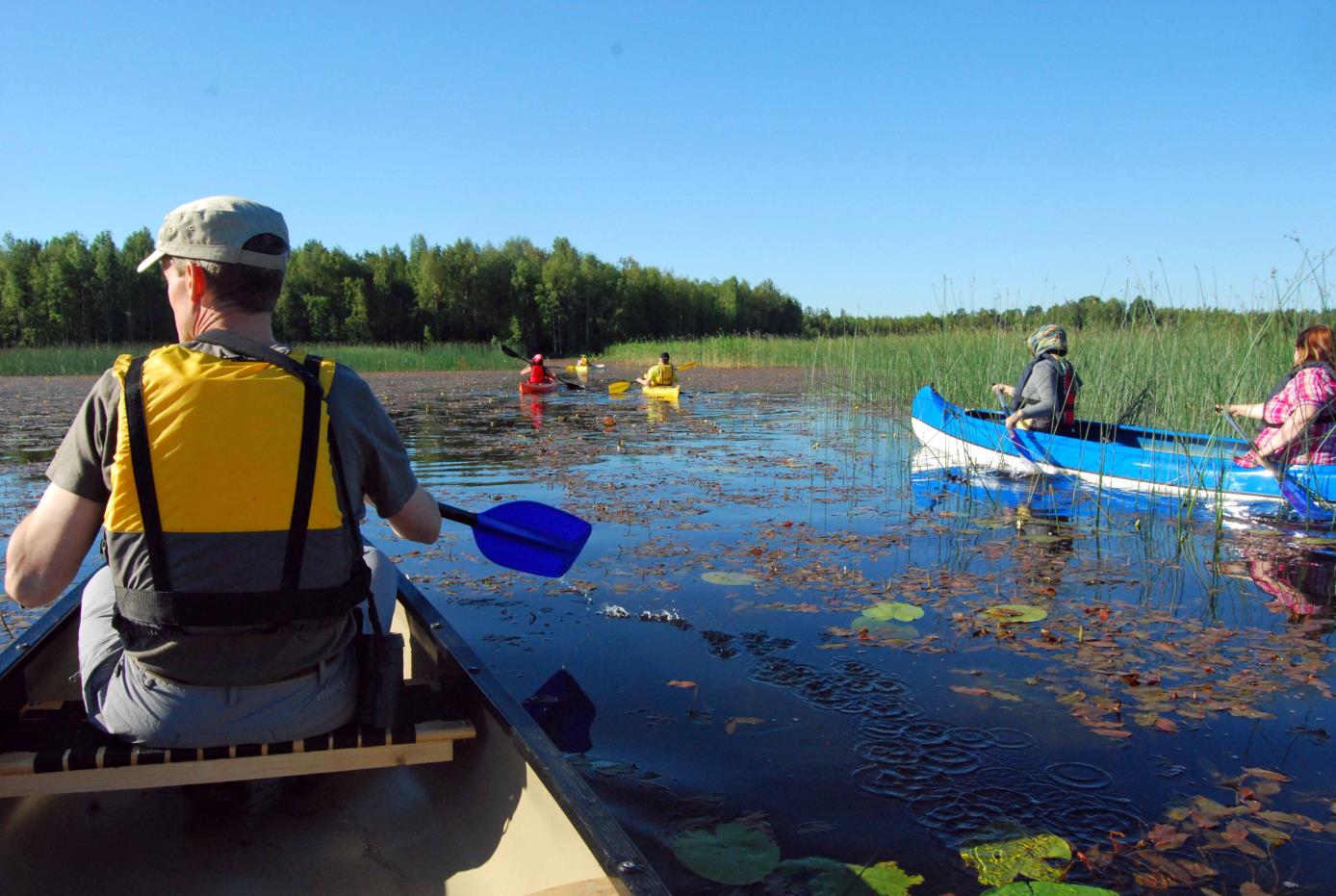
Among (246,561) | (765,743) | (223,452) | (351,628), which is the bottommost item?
(765,743)

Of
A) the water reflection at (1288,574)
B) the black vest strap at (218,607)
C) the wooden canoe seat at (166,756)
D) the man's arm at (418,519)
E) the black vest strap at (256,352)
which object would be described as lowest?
the water reflection at (1288,574)

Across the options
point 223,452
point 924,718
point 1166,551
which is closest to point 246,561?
point 223,452

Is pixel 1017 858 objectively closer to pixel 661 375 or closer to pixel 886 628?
pixel 886 628

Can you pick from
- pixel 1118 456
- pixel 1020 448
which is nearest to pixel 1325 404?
pixel 1118 456

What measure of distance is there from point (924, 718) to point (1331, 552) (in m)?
3.91

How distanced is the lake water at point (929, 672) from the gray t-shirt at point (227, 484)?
41.9 inches

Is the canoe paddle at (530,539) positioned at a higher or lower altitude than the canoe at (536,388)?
higher

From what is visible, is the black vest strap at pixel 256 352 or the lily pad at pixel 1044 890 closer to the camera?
the black vest strap at pixel 256 352

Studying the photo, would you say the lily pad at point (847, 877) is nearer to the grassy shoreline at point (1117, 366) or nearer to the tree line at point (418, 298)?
the grassy shoreline at point (1117, 366)

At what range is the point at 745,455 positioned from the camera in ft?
32.4

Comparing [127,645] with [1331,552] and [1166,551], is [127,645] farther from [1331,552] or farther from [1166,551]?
[1331,552]

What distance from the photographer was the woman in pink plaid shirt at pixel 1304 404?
6000 mm

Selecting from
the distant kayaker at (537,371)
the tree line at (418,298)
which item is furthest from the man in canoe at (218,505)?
the tree line at (418,298)

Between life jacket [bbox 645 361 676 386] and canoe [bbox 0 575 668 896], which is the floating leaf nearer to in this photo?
canoe [bbox 0 575 668 896]
